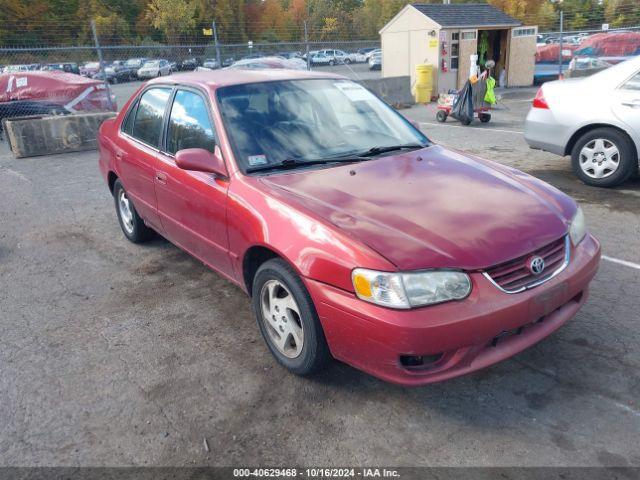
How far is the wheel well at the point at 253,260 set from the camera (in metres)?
3.16

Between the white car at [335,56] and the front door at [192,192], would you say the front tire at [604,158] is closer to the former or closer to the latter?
the front door at [192,192]

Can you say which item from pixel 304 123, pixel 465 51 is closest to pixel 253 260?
pixel 304 123

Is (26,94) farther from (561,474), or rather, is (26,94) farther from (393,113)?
(561,474)

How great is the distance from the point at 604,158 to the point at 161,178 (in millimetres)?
5238

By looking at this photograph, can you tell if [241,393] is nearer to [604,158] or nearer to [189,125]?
[189,125]

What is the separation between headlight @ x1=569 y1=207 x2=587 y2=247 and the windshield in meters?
1.25

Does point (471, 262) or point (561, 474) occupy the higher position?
point (471, 262)

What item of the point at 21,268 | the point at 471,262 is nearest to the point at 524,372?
the point at 471,262

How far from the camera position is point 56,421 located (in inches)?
112

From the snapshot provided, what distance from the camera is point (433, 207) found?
290 cm

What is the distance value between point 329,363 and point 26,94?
45.6 ft

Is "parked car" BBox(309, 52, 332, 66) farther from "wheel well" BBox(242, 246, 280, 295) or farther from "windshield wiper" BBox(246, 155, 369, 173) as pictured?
"wheel well" BBox(242, 246, 280, 295)

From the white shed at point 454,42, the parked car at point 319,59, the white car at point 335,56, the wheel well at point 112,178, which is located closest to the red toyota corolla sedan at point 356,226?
the wheel well at point 112,178

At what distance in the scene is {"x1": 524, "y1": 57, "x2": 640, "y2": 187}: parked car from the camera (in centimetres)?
618
